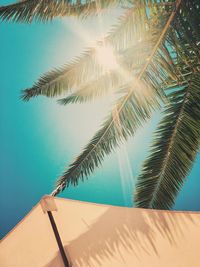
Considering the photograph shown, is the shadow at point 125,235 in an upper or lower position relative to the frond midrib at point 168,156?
lower

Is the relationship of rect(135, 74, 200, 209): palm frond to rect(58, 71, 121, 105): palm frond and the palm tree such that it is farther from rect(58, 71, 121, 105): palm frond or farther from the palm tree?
rect(58, 71, 121, 105): palm frond

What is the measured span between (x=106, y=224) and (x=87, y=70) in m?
2.15

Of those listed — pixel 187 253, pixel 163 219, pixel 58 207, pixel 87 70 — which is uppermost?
pixel 87 70

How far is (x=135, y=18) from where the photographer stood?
3.60 meters

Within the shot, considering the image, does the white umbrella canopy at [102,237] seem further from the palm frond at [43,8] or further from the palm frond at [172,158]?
the palm frond at [43,8]

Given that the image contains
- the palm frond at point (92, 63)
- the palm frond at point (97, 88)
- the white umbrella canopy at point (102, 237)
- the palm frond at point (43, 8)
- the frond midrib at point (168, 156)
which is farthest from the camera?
the palm frond at point (97, 88)

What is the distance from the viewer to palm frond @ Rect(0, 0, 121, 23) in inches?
133

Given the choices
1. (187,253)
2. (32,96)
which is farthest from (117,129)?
(187,253)

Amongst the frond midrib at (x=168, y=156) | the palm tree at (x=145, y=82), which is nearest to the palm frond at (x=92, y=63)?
the palm tree at (x=145, y=82)

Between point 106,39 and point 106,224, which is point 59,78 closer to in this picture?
point 106,39

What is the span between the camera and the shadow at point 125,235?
2953 millimetres

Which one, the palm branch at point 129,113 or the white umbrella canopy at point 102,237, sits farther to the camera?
the palm branch at point 129,113

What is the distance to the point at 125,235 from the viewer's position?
10.3 ft

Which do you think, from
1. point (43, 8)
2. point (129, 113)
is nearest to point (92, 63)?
point (129, 113)
